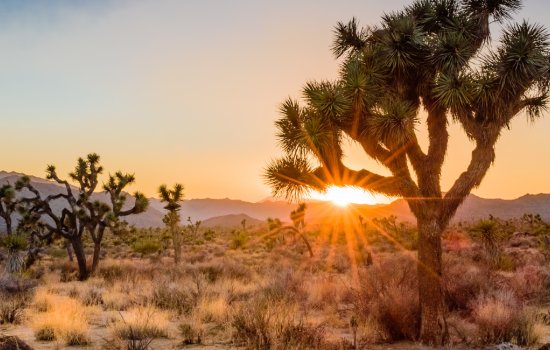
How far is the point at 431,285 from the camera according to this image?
8.61 meters

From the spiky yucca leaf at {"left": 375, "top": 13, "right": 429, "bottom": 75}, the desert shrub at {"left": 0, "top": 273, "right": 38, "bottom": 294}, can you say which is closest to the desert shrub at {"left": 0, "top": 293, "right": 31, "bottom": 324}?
the desert shrub at {"left": 0, "top": 273, "right": 38, "bottom": 294}

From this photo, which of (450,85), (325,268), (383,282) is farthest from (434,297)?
(325,268)

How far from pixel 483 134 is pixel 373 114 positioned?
194 cm

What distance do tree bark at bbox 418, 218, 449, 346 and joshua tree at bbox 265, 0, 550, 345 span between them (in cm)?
2

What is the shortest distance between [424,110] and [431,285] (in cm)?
335

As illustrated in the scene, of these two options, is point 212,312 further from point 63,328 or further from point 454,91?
point 454,91

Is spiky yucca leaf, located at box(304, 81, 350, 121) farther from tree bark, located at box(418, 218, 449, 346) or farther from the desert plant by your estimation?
the desert plant

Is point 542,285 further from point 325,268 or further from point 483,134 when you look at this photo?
point 325,268

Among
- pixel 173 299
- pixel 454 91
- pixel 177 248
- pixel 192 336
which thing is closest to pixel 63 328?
pixel 192 336

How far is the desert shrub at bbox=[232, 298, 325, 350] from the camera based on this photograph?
725 centimetres

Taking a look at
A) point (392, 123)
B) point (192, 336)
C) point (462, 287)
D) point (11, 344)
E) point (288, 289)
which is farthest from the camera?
point (288, 289)

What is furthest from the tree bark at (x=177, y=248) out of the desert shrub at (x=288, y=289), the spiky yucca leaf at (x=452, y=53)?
the spiky yucca leaf at (x=452, y=53)

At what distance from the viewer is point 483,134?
860 centimetres

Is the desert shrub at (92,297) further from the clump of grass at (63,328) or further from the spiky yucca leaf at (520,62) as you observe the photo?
the spiky yucca leaf at (520,62)
